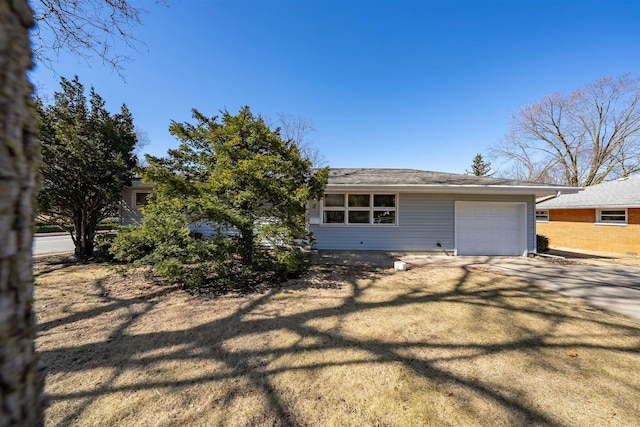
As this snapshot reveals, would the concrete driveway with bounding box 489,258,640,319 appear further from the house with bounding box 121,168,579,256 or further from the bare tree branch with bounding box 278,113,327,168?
the bare tree branch with bounding box 278,113,327,168

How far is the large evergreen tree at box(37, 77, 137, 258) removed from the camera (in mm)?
7457

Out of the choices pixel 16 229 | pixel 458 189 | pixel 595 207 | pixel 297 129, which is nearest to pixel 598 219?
pixel 595 207

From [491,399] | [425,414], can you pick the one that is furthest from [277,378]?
[491,399]

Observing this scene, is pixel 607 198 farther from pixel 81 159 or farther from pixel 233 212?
pixel 81 159

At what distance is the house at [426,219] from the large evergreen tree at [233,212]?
3.34 meters

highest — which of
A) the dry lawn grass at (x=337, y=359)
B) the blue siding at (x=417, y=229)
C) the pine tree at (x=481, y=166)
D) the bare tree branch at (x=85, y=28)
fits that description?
the pine tree at (x=481, y=166)

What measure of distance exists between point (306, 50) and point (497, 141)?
23432mm

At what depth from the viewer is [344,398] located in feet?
7.55

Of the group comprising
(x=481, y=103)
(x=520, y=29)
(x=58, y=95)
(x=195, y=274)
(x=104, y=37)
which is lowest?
(x=195, y=274)

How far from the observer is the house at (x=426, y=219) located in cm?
909

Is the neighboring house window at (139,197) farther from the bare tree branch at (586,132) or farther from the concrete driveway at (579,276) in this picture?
the bare tree branch at (586,132)

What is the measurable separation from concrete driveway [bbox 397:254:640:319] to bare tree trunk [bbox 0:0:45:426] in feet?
22.3

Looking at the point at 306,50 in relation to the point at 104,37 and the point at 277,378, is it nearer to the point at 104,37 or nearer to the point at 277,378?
the point at 104,37

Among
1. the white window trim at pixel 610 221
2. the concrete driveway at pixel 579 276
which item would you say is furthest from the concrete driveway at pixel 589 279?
the white window trim at pixel 610 221
